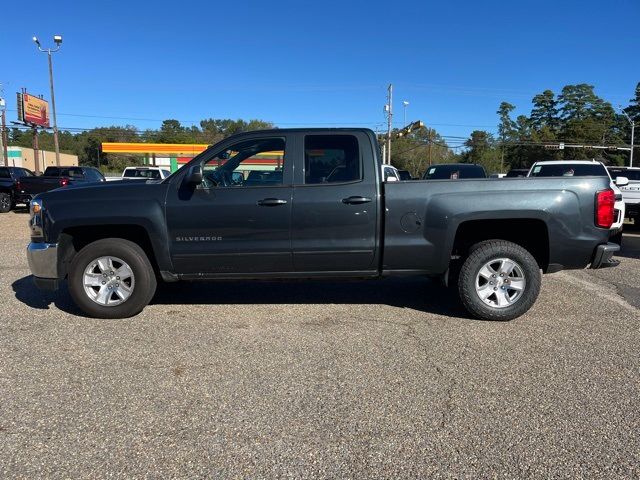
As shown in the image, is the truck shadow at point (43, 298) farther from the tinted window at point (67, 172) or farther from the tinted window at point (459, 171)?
the tinted window at point (67, 172)

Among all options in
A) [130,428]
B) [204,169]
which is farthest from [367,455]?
[204,169]

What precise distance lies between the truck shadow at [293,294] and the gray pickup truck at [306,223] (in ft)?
2.05

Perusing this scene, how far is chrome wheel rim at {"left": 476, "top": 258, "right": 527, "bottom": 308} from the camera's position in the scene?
5090 millimetres

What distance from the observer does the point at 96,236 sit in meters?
5.27

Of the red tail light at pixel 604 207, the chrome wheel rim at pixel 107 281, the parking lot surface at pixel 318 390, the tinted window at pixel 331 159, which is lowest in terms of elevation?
the parking lot surface at pixel 318 390

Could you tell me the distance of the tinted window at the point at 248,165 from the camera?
504cm

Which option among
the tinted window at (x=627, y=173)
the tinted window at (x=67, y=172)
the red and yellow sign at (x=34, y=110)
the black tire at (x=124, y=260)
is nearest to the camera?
the black tire at (x=124, y=260)

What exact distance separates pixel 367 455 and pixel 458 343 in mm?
2008

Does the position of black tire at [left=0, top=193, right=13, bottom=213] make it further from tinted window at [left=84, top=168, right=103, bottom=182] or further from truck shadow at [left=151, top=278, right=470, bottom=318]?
truck shadow at [left=151, top=278, right=470, bottom=318]

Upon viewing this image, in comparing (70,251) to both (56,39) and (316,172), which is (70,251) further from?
(56,39)

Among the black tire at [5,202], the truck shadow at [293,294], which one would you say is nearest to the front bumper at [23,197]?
the black tire at [5,202]

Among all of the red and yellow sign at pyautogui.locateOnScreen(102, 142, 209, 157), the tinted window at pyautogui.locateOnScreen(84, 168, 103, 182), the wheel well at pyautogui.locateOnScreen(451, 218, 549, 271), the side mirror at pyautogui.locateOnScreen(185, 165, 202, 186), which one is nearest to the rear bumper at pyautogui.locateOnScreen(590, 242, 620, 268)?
the wheel well at pyautogui.locateOnScreen(451, 218, 549, 271)

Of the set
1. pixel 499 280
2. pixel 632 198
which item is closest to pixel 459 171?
pixel 632 198

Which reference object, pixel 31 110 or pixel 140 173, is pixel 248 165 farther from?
pixel 31 110
